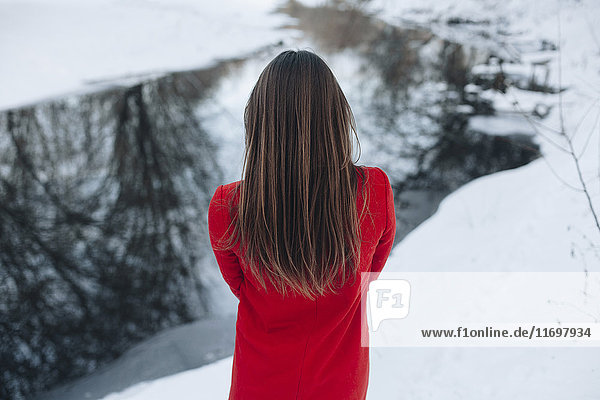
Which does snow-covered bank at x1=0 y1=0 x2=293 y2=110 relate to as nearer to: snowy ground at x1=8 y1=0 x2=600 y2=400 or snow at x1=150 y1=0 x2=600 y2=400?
snowy ground at x1=8 y1=0 x2=600 y2=400

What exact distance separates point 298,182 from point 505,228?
2.70m

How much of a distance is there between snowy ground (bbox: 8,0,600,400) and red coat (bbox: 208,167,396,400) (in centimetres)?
111

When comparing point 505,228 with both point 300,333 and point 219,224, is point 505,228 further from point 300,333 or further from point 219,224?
point 219,224

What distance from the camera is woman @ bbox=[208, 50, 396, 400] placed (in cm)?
89

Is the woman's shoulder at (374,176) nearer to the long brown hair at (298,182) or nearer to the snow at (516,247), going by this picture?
the long brown hair at (298,182)

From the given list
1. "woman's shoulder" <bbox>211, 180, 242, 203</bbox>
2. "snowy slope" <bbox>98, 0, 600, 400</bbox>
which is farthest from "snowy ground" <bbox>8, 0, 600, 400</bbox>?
"woman's shoulder" <bbox>211, 180, 242, 203</bbox>

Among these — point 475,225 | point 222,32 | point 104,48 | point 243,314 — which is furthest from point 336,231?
point 222,32

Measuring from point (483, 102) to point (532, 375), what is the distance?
15.8 ft

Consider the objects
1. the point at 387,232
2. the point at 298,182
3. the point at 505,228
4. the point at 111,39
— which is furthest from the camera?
the point at 111,39

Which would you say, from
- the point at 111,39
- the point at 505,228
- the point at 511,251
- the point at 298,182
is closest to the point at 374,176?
the point at 298,182

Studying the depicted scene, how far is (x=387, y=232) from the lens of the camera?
3.61 feet

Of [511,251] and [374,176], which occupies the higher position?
[374,176]

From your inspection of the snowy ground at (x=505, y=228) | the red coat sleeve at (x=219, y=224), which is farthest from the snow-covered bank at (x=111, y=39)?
the red coat sleeve at (x=219, y=224)

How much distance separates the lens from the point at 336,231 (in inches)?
37.7
